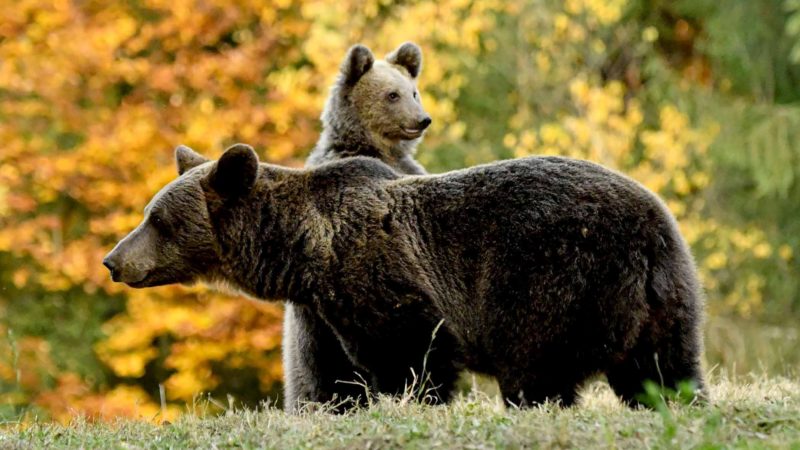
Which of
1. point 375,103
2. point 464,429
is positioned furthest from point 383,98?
point 464,429

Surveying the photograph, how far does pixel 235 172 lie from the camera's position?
24.9ft

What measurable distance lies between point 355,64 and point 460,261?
365cm

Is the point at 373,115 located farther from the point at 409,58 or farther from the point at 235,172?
the point at 235,172

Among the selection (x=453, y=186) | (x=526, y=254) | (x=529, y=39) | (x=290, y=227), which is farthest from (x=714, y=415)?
(x=529, y=39)

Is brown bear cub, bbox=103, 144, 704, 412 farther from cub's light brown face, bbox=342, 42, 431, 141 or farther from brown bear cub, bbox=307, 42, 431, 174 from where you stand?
cub's light brown face, bbox=342, 42, 431, 141

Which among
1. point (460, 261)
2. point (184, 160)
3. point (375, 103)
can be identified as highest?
point (375, 103)

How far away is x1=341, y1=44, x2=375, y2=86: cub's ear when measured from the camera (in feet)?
34.3

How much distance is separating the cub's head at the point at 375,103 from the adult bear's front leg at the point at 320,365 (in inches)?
91.9

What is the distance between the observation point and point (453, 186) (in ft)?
24.2

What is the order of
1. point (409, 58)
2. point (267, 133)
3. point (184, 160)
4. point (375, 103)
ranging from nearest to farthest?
point (184, 160), point (375, 103), point (409, 58), point (267, 133)

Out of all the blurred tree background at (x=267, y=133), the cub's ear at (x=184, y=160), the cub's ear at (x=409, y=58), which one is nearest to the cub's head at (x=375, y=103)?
the cub's ear at (x=409, y=58)

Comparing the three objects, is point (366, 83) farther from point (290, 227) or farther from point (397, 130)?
point (290, 227)

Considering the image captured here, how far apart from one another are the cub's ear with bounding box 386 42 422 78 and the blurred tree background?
198 inches

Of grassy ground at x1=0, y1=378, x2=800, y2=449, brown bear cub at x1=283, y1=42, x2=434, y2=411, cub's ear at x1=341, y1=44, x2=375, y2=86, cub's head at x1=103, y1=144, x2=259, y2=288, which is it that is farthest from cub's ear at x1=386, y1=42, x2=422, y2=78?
grassy ground at x1=0, y1=378, x2=800, y2=449
